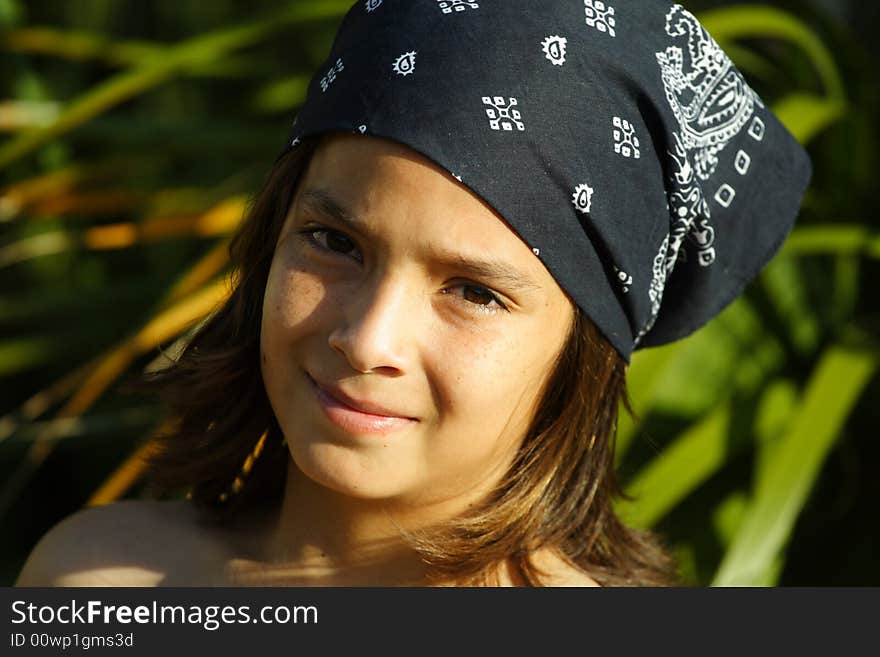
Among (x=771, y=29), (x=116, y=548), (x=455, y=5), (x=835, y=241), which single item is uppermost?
(x=455, y=5)

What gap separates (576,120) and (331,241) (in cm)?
29

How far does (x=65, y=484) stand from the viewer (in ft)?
9.67

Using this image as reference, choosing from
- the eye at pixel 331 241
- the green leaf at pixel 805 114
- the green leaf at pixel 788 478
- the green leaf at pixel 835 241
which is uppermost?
the eye at pixel 331 241

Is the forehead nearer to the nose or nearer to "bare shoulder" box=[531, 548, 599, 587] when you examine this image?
the nose

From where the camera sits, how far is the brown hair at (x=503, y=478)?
4.25 ft

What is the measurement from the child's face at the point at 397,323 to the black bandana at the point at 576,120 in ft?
0.11

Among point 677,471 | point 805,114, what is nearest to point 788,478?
point 677,471

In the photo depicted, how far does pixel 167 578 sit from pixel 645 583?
64cm

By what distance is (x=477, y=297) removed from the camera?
116cm

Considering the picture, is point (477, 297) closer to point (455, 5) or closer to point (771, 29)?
point (455, 5)

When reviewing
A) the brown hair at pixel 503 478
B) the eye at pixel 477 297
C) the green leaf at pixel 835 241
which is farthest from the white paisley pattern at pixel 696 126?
the green leaf at pixel 835 241

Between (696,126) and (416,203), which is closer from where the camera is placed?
(416,203)

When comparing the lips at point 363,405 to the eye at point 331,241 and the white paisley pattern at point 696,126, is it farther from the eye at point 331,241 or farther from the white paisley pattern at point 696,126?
the white paisley pattern at point 696,126
